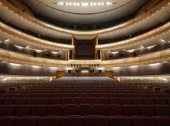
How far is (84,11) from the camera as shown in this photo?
2322 cm

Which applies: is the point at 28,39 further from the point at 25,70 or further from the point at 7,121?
the point at 7,121

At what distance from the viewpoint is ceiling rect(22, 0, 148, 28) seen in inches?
818

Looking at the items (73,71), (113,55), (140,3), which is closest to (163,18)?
(140,3)

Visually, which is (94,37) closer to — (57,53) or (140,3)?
(57,53)

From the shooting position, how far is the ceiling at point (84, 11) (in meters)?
20.8

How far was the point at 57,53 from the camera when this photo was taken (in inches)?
1024

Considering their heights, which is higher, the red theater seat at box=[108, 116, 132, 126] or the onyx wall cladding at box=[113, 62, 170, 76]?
the onyx wall cladding at box=[113, 62, 170, 76]

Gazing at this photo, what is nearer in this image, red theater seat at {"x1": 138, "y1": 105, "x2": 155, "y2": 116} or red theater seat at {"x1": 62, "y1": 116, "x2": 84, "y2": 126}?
red theater seat at {"x1": 62, "y1": 116, "x2": 84, "y2": 126}

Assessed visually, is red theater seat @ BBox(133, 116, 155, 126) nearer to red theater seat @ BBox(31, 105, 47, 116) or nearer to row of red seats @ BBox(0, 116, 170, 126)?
row of red seats @ BBox(0, 116, 170, 126)

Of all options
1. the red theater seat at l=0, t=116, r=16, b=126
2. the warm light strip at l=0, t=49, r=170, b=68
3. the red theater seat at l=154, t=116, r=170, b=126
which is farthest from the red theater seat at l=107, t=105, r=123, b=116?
the warm light strip at l=0, t=49, r=170, b=68

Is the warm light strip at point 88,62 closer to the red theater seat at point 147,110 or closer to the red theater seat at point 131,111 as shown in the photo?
the red theater seat at point 147,110

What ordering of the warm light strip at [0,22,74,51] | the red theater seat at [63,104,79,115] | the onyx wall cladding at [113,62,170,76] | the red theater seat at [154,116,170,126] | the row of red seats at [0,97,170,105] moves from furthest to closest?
the onyx wall cladding at [113,62,170,76] → the warm light strip at [0,22,74,51] → the row of red seats at [0,97,170,105] → the red theater seat at [63,104,79,115] → the red theater seat at [154,116,170,126]

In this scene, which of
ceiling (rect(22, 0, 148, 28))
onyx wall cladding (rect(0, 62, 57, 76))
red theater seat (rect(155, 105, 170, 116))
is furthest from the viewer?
ceiling (rect(22, 0, 148, 28))

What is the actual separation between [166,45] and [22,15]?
A: 552 inches
